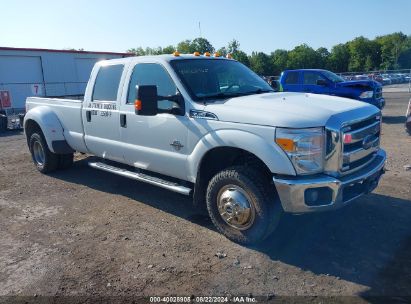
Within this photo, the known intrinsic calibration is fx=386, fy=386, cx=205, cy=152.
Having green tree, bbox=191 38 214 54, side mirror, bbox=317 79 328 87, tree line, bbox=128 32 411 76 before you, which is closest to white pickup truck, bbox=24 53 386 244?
green tree, bbox=191 38 214 54

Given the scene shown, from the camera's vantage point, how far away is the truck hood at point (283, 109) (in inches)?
143

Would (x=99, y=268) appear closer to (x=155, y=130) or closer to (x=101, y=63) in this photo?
(x=155, y=130)

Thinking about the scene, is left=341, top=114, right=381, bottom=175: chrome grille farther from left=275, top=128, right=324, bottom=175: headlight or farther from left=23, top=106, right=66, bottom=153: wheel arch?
left=23, top=106, right=66, bottom=153: wheel arch

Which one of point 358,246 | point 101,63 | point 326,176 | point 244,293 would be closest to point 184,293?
point 244,293

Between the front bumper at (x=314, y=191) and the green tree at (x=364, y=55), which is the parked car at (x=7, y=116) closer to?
the front bumper at (x=314, y=191)

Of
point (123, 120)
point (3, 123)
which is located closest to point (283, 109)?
point (123, 120)

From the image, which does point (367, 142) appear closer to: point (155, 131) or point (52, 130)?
point (155, 131)

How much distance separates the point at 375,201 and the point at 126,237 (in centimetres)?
334

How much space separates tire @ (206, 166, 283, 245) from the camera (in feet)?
12.8

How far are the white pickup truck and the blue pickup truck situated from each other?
8.42 metres

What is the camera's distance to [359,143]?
396 cm

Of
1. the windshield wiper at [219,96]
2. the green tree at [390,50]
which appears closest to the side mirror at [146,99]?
the windshield wiper at [219,96]

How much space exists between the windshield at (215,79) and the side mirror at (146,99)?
500mm

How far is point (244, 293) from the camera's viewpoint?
129 inches
